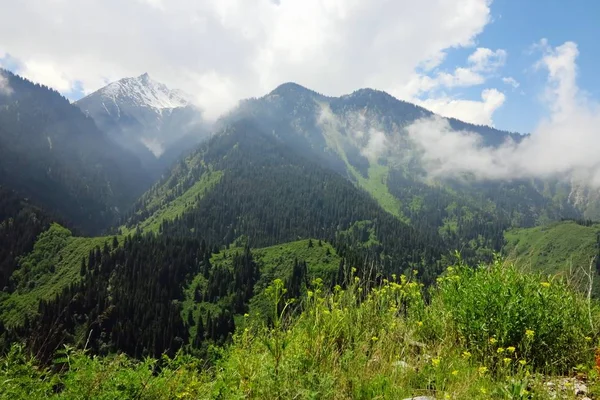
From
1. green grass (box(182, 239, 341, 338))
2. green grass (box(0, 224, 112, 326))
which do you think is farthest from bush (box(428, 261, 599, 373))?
green grass (box(0, 224, 112, 326))

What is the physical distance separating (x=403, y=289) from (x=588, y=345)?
3384 millimetres

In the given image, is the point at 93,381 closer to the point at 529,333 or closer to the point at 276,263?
the point at 529,333

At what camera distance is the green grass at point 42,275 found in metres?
154

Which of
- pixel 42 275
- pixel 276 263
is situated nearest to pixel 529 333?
pixel 276 263

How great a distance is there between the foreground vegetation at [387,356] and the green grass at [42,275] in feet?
560

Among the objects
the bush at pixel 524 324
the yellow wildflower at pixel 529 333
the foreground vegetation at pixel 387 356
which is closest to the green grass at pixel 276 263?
the foreground vegetation at pixel 387 356

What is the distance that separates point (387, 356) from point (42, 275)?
21842cm

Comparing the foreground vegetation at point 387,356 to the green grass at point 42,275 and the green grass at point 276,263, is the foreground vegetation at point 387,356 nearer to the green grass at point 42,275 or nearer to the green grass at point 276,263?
the green grass at point 276,263

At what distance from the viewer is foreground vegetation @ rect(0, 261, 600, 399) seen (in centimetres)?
521

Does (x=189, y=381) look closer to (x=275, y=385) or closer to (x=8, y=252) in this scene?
(x=275, y=385)

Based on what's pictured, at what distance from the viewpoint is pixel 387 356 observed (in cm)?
623

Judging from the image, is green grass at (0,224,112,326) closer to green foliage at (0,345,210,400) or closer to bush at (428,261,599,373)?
green foliage at (0,345,210,400)

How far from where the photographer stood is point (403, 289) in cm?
856

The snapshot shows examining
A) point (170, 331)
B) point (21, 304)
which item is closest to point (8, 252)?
point (21, 304)
